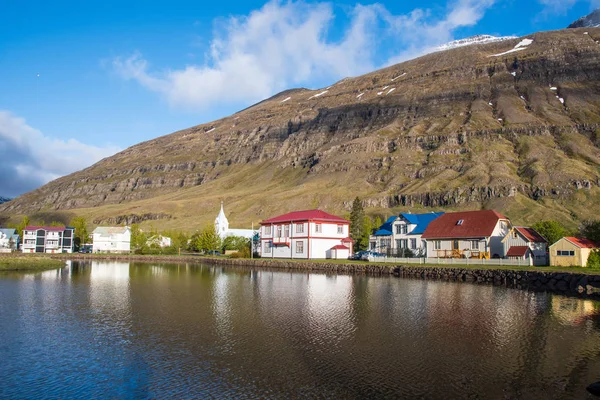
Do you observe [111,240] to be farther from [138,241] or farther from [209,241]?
[209,241]

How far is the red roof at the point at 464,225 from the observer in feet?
215

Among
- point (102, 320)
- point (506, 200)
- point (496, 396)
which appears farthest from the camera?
point (506, 200)

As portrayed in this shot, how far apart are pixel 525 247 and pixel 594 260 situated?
8.21 m

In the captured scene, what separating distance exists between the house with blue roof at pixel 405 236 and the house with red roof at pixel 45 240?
92.0m

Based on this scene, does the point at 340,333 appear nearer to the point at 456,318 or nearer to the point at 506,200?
the point at 456,318

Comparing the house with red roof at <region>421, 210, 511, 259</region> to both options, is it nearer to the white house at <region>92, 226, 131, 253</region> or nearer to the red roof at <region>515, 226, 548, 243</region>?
the red roof at <region>515, 226, 548, 243</region>

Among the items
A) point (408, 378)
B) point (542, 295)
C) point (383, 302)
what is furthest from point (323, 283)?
point (408, 378)

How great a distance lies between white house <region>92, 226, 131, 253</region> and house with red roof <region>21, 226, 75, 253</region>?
858cm

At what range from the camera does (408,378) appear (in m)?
17.4

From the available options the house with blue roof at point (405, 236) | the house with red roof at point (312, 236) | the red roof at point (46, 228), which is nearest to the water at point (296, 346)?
the house with blue roof at point (405, 236)

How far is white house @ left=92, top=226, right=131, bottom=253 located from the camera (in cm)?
12888

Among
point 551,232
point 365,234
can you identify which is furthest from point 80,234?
point 551,232

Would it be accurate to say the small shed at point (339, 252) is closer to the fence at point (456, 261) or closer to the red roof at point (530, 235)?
the fence at point (456, 261)

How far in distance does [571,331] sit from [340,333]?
42.1 feet
